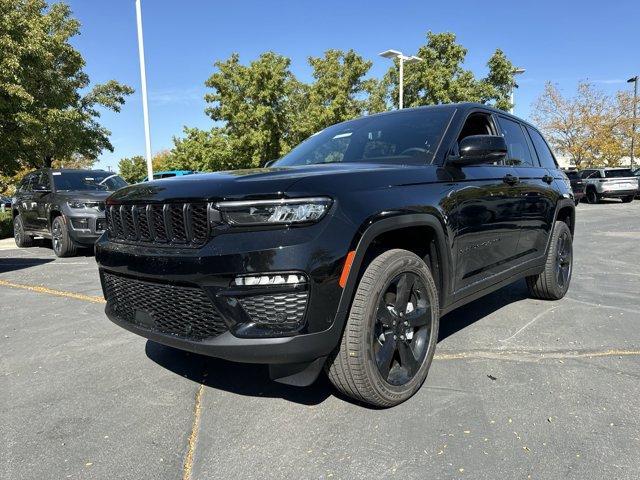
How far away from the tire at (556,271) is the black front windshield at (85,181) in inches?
304

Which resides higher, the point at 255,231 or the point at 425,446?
the point at 255,231

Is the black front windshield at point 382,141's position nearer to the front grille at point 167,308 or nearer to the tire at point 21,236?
the front grille at point 167,308

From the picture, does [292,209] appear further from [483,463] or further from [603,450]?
[603,450]

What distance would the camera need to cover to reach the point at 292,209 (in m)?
2.31

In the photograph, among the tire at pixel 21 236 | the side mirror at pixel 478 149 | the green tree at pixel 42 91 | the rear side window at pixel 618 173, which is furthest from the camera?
the rear side window at pixel 618 173

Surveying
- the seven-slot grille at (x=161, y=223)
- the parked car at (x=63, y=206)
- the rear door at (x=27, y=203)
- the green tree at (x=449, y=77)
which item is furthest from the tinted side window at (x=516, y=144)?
the green tree at (x=449, y=77)

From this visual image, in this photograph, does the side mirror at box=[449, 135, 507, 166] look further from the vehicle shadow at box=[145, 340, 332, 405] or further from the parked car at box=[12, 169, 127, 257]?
the parked car at box=[12, 169, 127, 257]

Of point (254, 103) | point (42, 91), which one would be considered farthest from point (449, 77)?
point (42, 91)

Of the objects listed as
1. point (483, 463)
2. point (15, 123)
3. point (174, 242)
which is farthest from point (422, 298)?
point (15, 123)

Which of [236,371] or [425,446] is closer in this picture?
[425,446]

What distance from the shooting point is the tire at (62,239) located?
29.1ft

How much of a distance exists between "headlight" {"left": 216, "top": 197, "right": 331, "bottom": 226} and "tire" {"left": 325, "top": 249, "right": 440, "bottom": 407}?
0.46 m

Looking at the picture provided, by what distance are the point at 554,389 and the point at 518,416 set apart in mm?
470

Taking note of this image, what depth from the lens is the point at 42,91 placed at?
1670 cm
